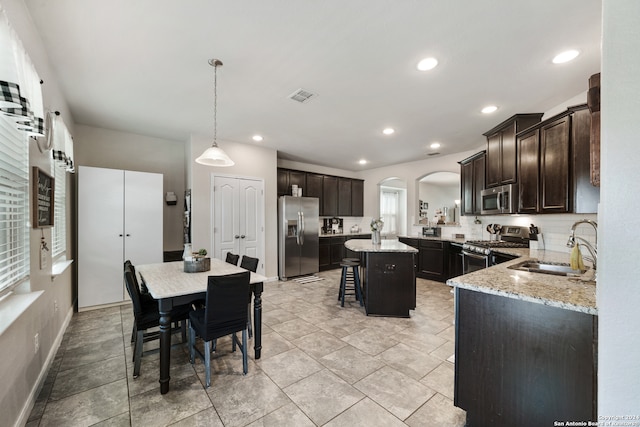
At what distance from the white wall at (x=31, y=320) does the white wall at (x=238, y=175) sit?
173 centimetres

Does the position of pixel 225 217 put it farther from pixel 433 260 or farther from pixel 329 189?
pixel 433 260

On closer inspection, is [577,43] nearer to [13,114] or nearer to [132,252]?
[13,114]

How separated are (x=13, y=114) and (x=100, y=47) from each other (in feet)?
4.13

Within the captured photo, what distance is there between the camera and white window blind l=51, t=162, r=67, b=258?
2834 millimetres

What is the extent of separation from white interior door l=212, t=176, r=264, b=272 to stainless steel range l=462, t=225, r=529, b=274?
3603mm

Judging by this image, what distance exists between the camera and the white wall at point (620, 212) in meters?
0.77

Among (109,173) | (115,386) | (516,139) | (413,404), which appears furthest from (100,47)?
(516,139)

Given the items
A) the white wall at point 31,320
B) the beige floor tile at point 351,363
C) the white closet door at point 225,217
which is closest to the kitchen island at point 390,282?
the beige floor tile at point 351,363

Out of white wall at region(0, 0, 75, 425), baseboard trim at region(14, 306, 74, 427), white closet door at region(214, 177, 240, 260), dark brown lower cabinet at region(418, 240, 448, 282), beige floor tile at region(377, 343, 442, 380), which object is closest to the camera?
white wall at region(0, 0, 75, 425)

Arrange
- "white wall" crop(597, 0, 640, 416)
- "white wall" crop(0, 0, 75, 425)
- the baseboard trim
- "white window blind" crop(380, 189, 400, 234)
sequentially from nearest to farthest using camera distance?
1. "white wall" crop(597, 0, 640, 416)
2. "white wall" crop(0, 0, 75, 425)
3. the baseboard trim
4. "white window blind" crop(380, 189, 400, 234)

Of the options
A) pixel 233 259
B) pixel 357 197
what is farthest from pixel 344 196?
pixel 233 259

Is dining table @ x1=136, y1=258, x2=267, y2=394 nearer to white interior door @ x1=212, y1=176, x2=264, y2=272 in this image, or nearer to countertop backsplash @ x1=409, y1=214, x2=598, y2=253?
white interior door @ x1=212, y1=176, x2=264, y2=272

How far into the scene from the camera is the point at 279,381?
209cm

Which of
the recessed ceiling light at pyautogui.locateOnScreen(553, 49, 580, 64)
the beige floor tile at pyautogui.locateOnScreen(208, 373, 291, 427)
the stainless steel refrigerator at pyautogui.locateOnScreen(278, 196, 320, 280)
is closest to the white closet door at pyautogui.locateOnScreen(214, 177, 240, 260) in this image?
the stainless steel refrigerator at pyautogui.locateOnScreen(278, 196, 320, 280)
